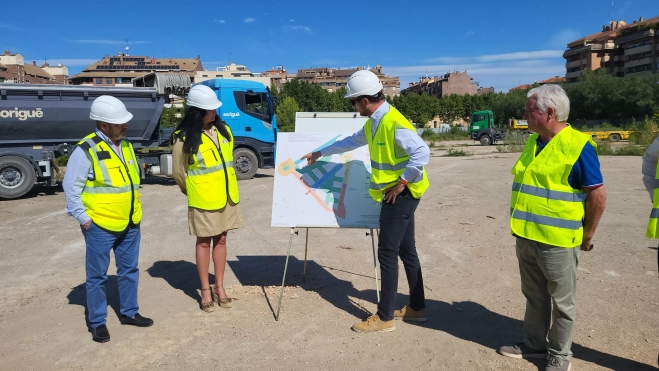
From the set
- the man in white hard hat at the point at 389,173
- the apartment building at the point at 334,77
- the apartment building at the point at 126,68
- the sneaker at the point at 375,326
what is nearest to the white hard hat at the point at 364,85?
the man in white hard hat at the point at 389,173

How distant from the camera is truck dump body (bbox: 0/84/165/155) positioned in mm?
12281

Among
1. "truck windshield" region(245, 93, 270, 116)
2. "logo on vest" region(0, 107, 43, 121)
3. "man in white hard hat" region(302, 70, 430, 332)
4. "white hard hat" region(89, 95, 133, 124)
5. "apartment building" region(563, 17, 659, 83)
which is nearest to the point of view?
"man in white hard hat" region(302, 70, 430, 332)

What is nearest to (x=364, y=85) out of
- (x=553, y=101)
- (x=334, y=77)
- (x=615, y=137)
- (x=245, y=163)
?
(x=553, y=101)

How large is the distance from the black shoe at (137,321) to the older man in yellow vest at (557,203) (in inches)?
123

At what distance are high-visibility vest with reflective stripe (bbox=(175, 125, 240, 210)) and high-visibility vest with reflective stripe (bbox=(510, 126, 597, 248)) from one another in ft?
8.11

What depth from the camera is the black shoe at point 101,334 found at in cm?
403

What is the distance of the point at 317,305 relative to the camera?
482cm

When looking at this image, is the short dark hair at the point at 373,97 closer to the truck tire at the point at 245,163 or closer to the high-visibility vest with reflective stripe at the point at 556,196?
the high-visibility vest with reflective stripe at the point at 556,196

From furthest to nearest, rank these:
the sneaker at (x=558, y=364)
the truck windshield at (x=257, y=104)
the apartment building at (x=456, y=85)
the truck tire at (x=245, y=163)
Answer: the apartment building at (x=456, y=85) → the truck tire at (x=245, y=163) → the truck windshield at (x=257, y=104) → the sneaker at (x=558, y=364)

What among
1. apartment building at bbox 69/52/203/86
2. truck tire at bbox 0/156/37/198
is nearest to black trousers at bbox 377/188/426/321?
truck tire at bbox 0/156/37/198

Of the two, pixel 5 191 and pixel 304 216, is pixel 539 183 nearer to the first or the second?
pixel 304 216

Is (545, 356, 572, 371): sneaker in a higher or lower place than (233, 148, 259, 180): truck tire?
lower

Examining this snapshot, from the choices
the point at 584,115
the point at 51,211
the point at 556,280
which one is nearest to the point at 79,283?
the point at 556,280

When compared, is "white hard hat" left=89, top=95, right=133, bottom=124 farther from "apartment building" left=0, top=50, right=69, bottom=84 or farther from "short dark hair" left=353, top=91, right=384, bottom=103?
"apartment building" left=0, top=50, right=69, bottom=84
